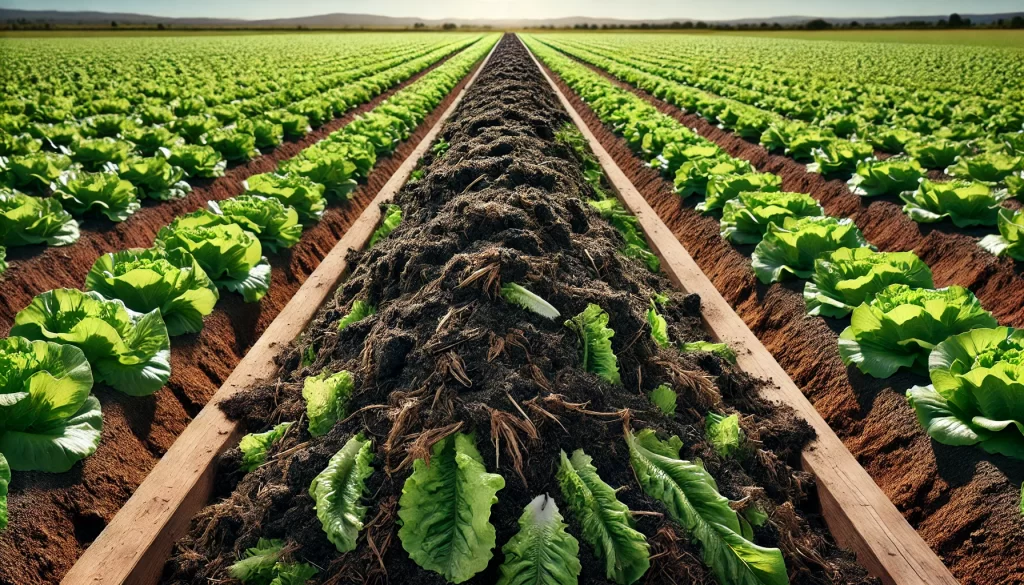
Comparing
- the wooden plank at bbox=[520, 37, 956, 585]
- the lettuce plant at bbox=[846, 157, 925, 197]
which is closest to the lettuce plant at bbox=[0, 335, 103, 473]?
the wooden plank at bbox=[520, 37, 956, 585]

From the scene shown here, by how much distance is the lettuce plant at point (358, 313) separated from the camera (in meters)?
4.45

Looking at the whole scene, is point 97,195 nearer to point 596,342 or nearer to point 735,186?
point 596,342

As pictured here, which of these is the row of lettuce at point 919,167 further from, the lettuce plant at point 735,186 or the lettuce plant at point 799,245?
the lettuce plant at point 799,245

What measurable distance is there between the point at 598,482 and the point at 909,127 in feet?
42.4

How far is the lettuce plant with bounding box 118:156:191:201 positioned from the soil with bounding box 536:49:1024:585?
647cm

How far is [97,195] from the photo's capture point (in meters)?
6.78

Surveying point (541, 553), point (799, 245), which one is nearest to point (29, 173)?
point (541, 553)

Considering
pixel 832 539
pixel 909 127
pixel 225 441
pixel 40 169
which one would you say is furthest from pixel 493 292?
pixel 909 127

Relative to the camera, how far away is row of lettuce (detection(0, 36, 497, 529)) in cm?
319

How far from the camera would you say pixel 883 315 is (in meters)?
4.12

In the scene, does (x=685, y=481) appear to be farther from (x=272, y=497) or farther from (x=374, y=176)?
(x=374, y=176)

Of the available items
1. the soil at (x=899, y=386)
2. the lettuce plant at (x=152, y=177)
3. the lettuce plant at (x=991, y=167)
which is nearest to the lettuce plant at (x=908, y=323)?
the soil at (x=899, y=386)

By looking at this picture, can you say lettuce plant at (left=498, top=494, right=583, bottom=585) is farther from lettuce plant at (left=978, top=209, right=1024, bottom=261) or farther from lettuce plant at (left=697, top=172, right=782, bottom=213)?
lettuce plant at (left=697, top=172, right=782, bottom=213)

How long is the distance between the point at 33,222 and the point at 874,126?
523 inches
